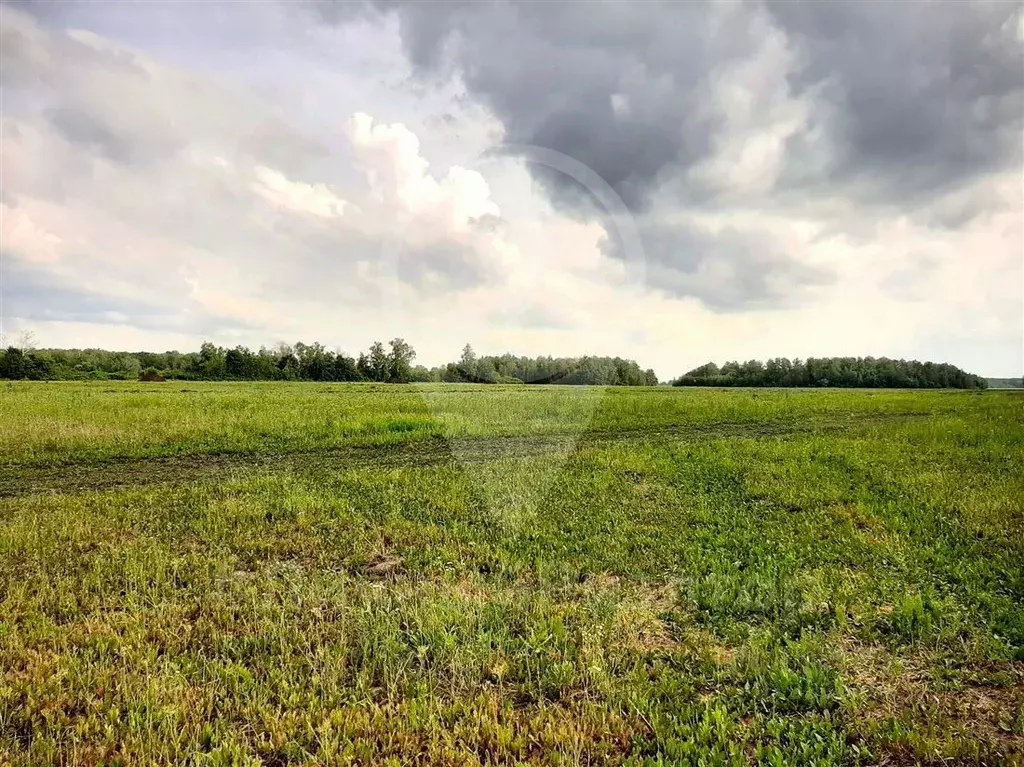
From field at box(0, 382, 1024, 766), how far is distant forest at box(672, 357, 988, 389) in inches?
6091

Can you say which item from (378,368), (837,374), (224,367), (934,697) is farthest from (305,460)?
(837,374)

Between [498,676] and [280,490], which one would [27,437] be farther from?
[498,676]

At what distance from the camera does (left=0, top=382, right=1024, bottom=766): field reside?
525cm

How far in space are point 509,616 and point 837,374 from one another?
6977 inches

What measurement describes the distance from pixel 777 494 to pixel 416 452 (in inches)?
455

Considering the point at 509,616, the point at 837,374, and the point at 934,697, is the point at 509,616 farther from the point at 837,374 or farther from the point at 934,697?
the point at 837,374

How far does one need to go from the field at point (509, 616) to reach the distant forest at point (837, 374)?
6091 inches

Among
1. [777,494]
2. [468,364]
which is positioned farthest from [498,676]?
[468,364]

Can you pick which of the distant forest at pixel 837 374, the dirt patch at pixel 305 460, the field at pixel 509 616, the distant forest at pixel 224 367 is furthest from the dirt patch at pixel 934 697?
the distant forest at pixel 837 374

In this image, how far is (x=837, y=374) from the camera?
526 feet

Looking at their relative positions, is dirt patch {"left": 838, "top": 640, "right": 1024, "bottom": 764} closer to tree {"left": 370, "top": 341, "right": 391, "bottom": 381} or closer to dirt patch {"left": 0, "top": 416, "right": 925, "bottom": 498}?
dirt patch {"left": 0, "top": 416, "right": 925, "bottom": 498}

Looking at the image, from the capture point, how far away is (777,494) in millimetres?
14477

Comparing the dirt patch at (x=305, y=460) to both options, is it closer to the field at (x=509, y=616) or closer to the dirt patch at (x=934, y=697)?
the field at (x=509, y=616)

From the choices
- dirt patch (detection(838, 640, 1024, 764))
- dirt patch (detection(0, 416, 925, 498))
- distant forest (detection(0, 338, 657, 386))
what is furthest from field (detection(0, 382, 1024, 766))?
distant forest (detection(0, 338, 657, 386))
